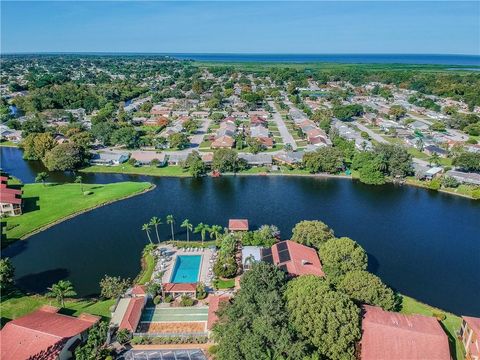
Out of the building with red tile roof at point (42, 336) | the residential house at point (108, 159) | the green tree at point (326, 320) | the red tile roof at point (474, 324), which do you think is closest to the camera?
the green tree at point (326, 320)

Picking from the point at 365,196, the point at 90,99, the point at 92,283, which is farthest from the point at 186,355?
the point at 90,99

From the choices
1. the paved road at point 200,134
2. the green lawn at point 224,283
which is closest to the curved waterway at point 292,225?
the green lawn at point 224,283

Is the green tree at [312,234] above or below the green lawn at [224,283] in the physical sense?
above

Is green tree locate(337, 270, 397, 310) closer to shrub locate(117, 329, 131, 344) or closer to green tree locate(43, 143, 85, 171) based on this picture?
shrub locate(117, 329, 131, 344)

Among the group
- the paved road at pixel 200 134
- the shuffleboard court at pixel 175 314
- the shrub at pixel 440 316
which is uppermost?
the paved road at pixel 200 134

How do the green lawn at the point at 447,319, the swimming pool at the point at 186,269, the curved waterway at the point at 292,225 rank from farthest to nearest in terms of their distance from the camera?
the curved waterway at the point at 292,225
the swimming pool at the point at 186,269
the green lawn at the point at 447,319

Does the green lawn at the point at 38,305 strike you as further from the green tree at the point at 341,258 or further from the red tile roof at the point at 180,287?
the green tree at the point at 341,258

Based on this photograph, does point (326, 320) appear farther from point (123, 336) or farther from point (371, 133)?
point (371, 133)
